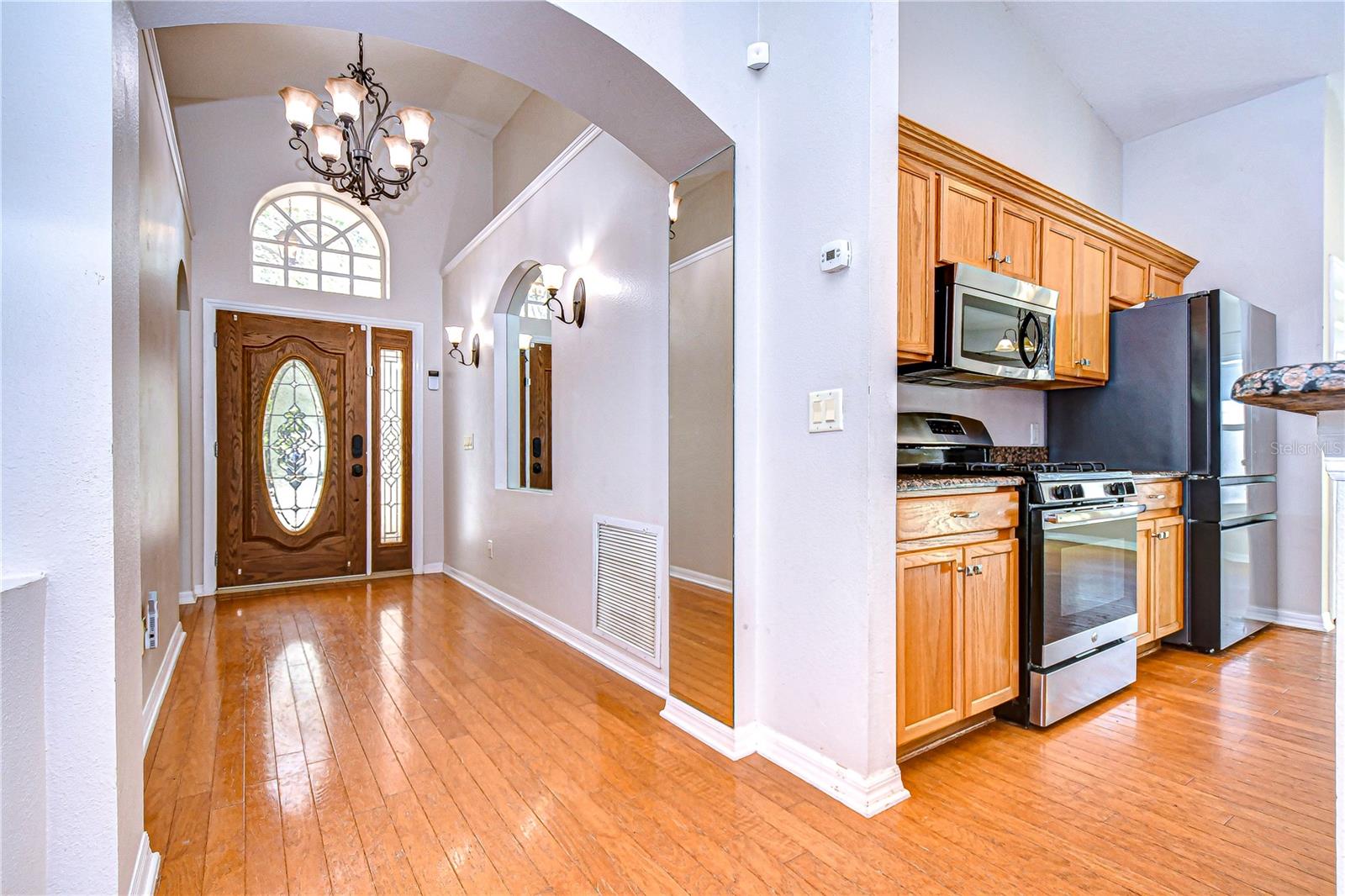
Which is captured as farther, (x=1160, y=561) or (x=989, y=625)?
(x=1160, y=561)

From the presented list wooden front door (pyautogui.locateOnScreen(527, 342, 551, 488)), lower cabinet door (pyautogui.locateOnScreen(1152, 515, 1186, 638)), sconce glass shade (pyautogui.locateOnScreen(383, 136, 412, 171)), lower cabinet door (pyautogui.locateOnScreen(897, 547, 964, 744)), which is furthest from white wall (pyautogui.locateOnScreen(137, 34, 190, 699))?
lower cabinet door (pyautogui.locateOnScreen(1152, 515, 1186, 638))

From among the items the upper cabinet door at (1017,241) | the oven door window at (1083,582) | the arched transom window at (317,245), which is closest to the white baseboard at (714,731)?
the oven door window at (1083,582)

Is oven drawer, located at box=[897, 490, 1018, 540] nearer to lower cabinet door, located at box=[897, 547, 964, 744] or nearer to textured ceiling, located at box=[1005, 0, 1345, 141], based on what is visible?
lower cabinet door, located at box=[897, 547, 964, 744]

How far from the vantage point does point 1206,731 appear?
2346 millimetres

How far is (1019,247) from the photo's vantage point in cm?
296

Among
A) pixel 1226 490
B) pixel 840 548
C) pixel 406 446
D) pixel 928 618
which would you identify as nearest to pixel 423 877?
pixel 840 548

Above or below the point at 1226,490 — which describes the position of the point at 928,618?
below

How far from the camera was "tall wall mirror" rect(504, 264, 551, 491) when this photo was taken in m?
4.40

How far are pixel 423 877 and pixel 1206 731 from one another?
2668 mm

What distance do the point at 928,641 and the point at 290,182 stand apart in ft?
18.6

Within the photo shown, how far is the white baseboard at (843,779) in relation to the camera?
6.01 feet

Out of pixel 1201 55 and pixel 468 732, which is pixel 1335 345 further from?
pixel 468 732

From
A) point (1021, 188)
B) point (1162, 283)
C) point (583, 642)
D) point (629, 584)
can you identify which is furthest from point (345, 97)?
point (1162, 283)

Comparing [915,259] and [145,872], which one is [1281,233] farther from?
[145,872]
